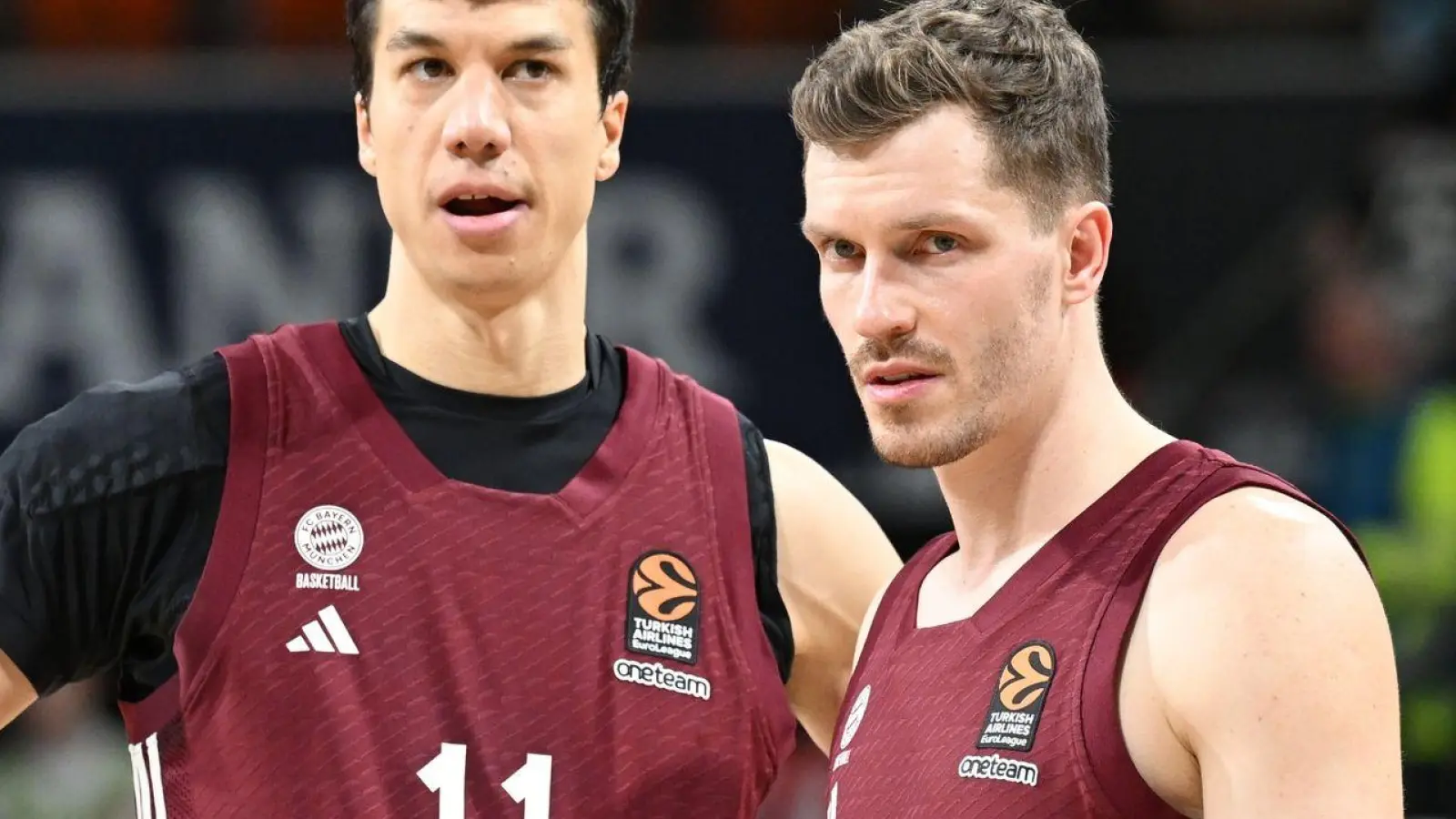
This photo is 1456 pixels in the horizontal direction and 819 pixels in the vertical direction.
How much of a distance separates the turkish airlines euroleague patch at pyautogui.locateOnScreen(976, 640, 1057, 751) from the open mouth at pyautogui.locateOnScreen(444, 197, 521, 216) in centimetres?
125

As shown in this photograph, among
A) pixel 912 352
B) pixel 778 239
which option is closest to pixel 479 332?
pixel 912 352

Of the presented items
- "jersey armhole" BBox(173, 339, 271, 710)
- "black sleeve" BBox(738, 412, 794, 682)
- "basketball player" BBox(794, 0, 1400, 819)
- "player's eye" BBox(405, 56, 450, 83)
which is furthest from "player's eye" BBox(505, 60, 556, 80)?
"black sleeve" BBox(738, 412, 794, 682)

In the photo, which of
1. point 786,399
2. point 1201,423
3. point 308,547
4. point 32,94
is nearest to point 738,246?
point 786,399

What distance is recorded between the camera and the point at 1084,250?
3.46 metres

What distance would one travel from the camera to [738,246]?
8156mm

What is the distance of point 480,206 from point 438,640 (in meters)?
0.78

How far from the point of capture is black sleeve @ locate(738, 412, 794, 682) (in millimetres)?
4082

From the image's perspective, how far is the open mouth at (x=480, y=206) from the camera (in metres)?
3.86

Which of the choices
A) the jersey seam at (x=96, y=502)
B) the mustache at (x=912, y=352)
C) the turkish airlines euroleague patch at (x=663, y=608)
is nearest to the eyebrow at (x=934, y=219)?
the mustache at (x=912, y=352)

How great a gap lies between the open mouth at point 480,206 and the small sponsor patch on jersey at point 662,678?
839 millimetres

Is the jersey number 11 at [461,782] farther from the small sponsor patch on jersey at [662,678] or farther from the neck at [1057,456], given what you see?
the neck at [1057,456]

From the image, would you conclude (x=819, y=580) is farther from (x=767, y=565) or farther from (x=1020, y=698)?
(x=1020, y=698)

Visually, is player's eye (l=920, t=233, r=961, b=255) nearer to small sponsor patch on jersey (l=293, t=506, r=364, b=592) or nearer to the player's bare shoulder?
the player's bare shoulder

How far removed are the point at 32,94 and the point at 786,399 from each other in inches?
120
